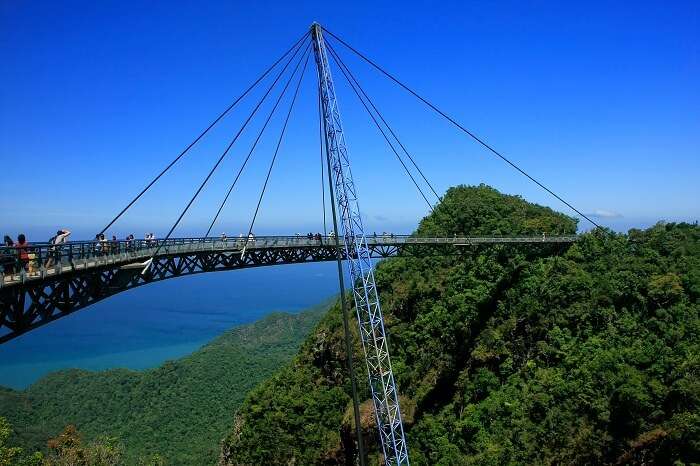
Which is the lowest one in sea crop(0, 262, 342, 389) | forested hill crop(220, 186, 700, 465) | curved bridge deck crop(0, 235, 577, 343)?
sea crop(0, 262, 342, 389)

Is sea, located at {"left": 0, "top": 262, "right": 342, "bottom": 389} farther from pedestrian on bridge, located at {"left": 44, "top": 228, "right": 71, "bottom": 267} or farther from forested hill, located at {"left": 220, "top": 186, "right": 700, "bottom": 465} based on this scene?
pedestrian on bridge, located at {"left": 44, "top": 228, "right": 71, "bottom": 267}

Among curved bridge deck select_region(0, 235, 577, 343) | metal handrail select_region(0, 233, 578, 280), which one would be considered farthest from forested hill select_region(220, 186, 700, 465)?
curved bridge deck select_region(0, 235, 577, 343)

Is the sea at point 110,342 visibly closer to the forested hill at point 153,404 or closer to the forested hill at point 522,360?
the forested hill at point 153,404

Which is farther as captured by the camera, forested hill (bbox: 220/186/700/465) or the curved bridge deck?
forested hill (bbox: 220/186/700/465)

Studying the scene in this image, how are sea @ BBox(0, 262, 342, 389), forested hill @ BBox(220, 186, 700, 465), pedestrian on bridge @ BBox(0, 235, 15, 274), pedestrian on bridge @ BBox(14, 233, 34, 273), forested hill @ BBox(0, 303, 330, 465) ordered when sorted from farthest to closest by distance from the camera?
sea @ BBox(0, 262, 342, 389)
forested hill @ BBox(0, 303, 330, 465)
forested hill @ BBox(220, 186, 700, 465)
pedestrian on bridge @ BBox(14, 233, 34, 273)
pedestrian on bridge @ BBox(0, 235, 15, 274)

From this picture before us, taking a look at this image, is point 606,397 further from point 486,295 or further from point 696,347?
point 486,295

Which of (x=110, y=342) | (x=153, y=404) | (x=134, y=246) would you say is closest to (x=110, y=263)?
(x=134, y=246)

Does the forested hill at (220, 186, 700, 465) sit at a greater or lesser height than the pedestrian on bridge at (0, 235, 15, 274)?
lesser

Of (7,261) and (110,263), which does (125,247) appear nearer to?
(110,263)
